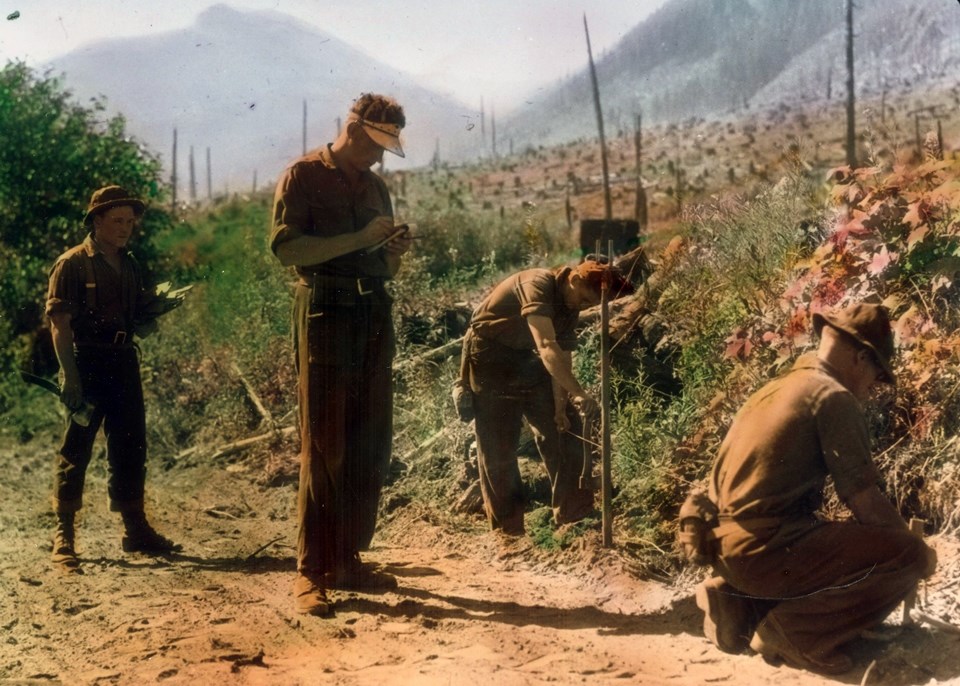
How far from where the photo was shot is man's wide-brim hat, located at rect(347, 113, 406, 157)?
4613mm

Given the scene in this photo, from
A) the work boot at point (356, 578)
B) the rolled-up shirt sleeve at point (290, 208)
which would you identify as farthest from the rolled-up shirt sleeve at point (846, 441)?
the rolled-up shirt sleeve at point (290, 208)

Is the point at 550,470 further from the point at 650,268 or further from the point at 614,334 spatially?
the point at 650,268

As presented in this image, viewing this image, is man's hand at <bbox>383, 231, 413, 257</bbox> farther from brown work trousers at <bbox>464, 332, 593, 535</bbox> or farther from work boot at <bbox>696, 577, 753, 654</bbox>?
work boot at <bbox>696, 577, 753, 654</bbox>

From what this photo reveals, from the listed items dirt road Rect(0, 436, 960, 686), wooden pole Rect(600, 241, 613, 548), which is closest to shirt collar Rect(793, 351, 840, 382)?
dirt road Rect(0, 436, 960, 686)

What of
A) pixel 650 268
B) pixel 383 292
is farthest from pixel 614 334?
pixel 383 292

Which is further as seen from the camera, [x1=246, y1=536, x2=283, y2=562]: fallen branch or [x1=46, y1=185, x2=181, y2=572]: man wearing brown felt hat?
[x1=246, y1=536, x2=283, y2=562]: fallen branch

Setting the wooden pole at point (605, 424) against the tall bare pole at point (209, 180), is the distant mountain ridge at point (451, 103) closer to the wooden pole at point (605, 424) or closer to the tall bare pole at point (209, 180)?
the tall bare pole at point (209, 180)

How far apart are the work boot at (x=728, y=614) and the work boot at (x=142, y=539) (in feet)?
10.5

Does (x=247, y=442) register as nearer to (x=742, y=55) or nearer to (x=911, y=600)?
(x=742, y=55)

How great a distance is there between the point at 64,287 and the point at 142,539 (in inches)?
60.2

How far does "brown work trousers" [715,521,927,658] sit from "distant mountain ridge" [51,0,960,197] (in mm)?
2608

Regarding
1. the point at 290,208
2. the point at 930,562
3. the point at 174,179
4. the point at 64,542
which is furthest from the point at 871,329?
the point at 174,179

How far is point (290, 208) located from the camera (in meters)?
4.61

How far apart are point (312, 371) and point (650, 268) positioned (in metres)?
2.75
